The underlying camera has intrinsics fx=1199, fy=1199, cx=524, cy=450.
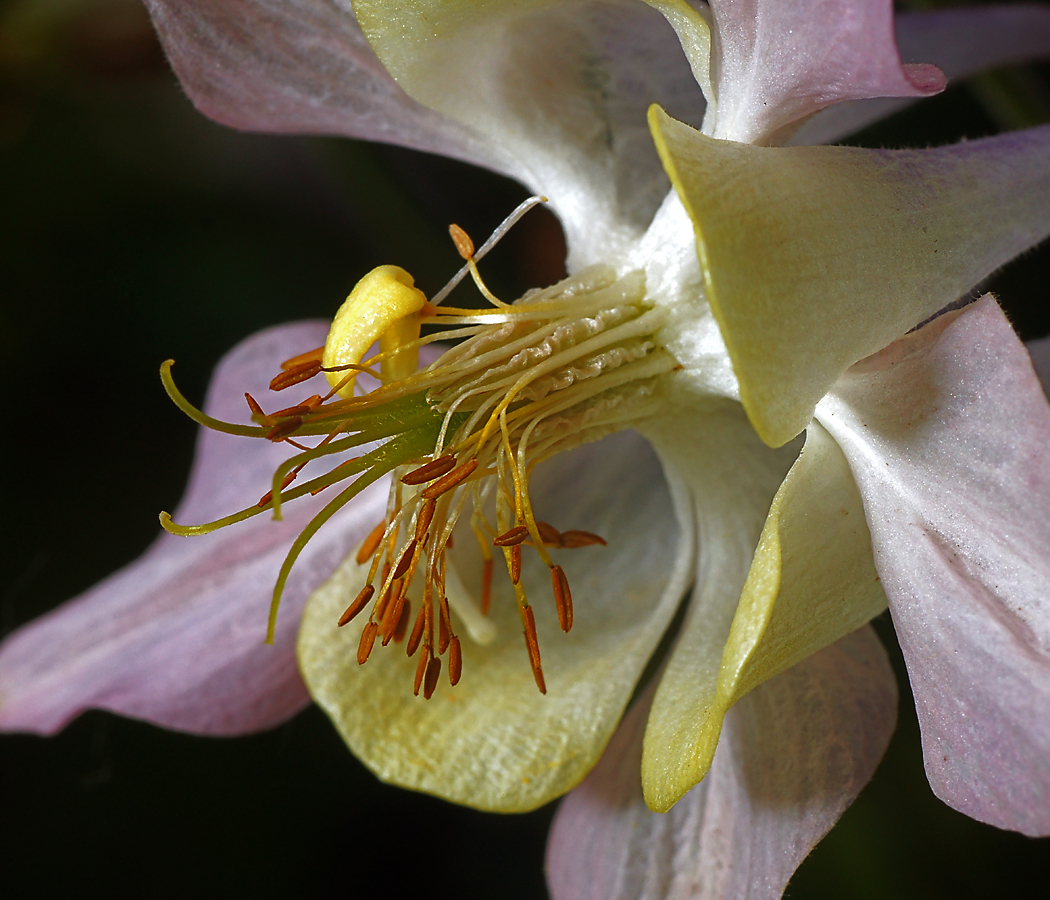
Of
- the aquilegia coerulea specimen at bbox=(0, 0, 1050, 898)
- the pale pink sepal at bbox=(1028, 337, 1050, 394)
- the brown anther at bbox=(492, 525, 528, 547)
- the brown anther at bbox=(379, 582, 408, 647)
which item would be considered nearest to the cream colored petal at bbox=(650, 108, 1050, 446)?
the aquilegia coerulea specimen at bbox=(0, 0, 1050, 898)

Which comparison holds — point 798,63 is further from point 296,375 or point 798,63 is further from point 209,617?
point 209,617

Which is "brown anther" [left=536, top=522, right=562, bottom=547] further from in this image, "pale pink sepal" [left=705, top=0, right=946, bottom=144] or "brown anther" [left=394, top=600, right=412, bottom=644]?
"pale pink sepal" [left=705, top=0, right=946, bottom=144]

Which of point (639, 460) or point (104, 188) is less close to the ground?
point (104, 188)

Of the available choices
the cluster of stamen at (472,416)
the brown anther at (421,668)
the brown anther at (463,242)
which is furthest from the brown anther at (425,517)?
the brown anther at (463,242)

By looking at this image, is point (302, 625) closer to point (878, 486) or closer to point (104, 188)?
point (878, 486)

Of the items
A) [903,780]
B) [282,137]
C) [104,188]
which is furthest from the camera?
[282,137]

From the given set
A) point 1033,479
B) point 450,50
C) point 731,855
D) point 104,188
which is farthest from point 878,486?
point 104,188
